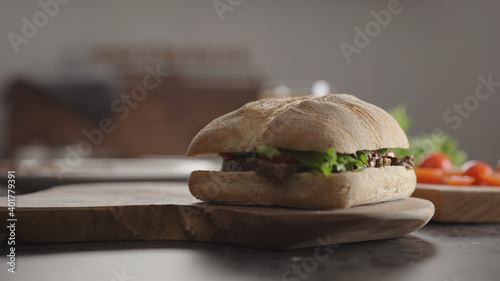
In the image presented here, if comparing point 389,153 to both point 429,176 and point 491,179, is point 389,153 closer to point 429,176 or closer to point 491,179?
point 429,176

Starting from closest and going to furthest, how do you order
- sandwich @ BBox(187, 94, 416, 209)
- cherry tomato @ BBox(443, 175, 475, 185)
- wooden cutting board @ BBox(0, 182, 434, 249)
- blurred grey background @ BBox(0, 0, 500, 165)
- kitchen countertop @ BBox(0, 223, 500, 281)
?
1. kitchen countertop @ BBox(0, 223, 500, 281)
2. wooden cutting board @ BBox(0, 182, 434, 249)
3. sandwich @ BBox(187, 94, 416, 209)
4. cherry tomato @ BBox(443, 175, 475, 185)
5. blurred grey background @ BBox(0, 0, 500, 165)

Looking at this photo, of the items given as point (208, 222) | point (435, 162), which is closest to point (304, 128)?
point (208, 222)

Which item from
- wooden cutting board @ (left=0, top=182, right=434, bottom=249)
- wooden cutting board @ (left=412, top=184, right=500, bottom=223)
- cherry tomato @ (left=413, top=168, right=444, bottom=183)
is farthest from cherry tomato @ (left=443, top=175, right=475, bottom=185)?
wooden cutting board @ (left=0, top=182, right=434, bottom=249)

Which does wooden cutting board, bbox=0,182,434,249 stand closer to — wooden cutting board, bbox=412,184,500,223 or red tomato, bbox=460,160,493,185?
wooden cutting board, bbox=412,184,500,223

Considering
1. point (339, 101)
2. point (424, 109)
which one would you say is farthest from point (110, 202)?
point (424, 109)

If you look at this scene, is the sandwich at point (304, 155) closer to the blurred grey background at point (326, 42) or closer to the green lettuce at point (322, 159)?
the green lettuce at point (322, 159)

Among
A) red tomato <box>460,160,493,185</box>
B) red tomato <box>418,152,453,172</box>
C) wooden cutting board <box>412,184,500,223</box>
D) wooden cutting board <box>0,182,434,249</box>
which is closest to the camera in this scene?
wooden cutting board <box>0,182,434,249</box>
